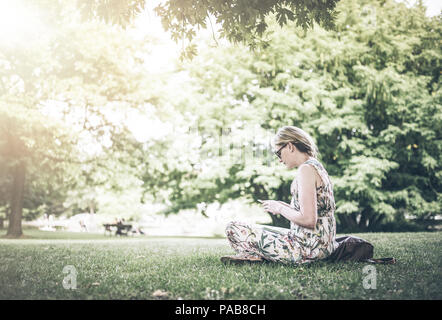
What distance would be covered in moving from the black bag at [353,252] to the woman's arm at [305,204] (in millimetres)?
933

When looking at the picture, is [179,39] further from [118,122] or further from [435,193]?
[435,193]

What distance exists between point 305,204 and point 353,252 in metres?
1.38

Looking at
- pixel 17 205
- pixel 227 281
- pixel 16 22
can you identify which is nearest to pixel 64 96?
pixel 16 22

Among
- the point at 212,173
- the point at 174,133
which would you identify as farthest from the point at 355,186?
the point at 174,133

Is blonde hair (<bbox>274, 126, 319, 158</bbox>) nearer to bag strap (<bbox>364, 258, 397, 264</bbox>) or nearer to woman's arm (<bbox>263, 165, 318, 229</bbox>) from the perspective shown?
woman's arm (<bbox>263, 165, 318, 229</bbox>)

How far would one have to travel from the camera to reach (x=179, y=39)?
692 centimetres

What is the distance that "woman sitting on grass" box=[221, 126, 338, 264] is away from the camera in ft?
13.9

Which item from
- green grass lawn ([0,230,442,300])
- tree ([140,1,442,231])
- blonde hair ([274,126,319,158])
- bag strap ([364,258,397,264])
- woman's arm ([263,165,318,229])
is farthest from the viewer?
tree ([140,1,442,231])

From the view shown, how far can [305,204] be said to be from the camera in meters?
4.19

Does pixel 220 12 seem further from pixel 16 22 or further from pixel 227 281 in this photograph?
pixel 16 22

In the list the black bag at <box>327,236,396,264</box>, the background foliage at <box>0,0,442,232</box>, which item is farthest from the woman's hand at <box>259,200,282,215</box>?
the background foliage at <box>0,0,442,232</box>

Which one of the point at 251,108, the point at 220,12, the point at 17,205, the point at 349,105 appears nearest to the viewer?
the point at 220,12

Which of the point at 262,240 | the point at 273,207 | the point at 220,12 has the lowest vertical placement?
the point at 262,240

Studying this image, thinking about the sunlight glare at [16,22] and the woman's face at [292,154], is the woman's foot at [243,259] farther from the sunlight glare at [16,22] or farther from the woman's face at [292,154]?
the sunlight glare at [16,22]
